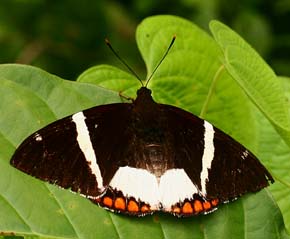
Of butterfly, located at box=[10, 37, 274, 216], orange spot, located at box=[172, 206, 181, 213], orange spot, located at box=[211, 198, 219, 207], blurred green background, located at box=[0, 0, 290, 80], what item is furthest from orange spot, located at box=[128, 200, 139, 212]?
blurred green background, located at box=[0, 0, 290, 80]

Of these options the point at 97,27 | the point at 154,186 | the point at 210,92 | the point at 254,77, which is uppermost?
the point at 254,77

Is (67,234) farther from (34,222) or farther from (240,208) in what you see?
(240,208)

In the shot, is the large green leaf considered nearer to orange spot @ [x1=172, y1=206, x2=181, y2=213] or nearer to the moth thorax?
orange spot @ [x1=172, y1=206, x2=181, y2=213]

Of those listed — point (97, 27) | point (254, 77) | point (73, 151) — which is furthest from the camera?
point (97, 27)

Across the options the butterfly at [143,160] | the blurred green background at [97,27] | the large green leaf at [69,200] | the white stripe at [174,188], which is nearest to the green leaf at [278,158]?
the large green leaf at [69,200]

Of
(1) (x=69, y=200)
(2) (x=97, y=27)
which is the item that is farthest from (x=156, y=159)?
(2) (x=97, y=27)

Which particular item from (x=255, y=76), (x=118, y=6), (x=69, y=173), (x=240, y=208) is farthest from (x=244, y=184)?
(x=118, y=6)

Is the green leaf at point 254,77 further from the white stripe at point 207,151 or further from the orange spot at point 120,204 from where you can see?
the orange spot at point 120,204

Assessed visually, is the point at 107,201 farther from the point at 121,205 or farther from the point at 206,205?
the point at 206,205
